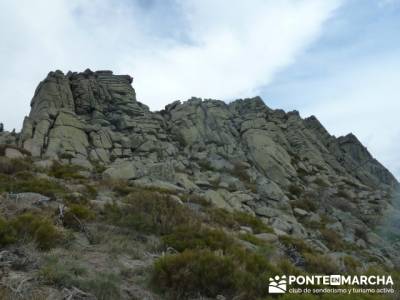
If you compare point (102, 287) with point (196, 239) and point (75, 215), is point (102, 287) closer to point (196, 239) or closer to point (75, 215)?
point (196, 239)

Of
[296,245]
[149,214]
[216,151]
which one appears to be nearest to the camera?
[149,214]

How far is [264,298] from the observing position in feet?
22.6

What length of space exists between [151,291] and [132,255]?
74.2 inches

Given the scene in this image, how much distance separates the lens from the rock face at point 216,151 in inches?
967

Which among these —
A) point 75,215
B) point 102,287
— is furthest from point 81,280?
point 75,215

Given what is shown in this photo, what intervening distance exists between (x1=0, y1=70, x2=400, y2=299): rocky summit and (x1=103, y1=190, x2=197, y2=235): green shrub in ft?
0.24

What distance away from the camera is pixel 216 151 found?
3581 centimetres

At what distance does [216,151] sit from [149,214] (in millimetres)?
24607

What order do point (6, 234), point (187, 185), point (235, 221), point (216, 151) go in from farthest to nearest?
1. point (216, 151)
2. point (187, 185)
3. point (235, 221)
4. point (6, 234)

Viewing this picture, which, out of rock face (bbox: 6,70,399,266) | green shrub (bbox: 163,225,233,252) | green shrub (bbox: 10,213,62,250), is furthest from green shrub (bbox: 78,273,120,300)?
rock face (bbox: 6,70,399,266)

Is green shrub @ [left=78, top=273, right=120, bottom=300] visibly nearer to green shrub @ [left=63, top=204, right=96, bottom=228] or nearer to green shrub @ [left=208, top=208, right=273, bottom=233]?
green shrub @ [left=63, top=204, right=96, bottom=228]

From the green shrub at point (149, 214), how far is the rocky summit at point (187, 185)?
0.07 meters

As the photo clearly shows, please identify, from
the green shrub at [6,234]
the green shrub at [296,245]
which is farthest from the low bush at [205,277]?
the green shrub at [296,245]

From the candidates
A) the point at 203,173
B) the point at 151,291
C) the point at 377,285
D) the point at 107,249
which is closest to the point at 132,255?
the point at 107,249
